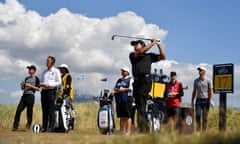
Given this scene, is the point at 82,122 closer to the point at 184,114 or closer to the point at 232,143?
the point at 184,114

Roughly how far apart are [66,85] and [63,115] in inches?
29.0

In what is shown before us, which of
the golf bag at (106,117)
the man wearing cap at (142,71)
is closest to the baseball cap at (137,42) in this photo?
the man wearing cap at (142,71)

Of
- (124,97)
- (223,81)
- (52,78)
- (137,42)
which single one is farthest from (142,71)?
(52,78)

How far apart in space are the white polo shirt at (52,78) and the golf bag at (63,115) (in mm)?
827

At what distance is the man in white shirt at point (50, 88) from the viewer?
12547 millimetres

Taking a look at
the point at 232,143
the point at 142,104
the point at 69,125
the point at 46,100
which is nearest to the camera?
the point at 232,143

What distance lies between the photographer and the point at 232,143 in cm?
582

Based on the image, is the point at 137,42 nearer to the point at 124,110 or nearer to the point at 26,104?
the point at 124,110

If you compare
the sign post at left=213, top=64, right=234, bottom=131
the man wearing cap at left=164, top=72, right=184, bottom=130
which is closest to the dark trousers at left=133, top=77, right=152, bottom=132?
the sign post at left=213, top=64, right=234, bottom=131

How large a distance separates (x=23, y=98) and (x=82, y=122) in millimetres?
7462

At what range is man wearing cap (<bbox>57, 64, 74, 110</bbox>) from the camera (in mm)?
13203

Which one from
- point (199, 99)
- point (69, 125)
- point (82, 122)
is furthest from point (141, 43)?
point (82, 122)

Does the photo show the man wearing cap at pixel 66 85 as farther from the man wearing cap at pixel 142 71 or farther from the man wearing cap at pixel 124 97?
the man wearing cap at pixel 142 71

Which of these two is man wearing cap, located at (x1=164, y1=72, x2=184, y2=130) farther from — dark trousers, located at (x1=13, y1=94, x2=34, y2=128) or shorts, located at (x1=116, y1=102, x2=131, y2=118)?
dark trousers, located at (x1=13, y1=94, x2=34, y2=128)
